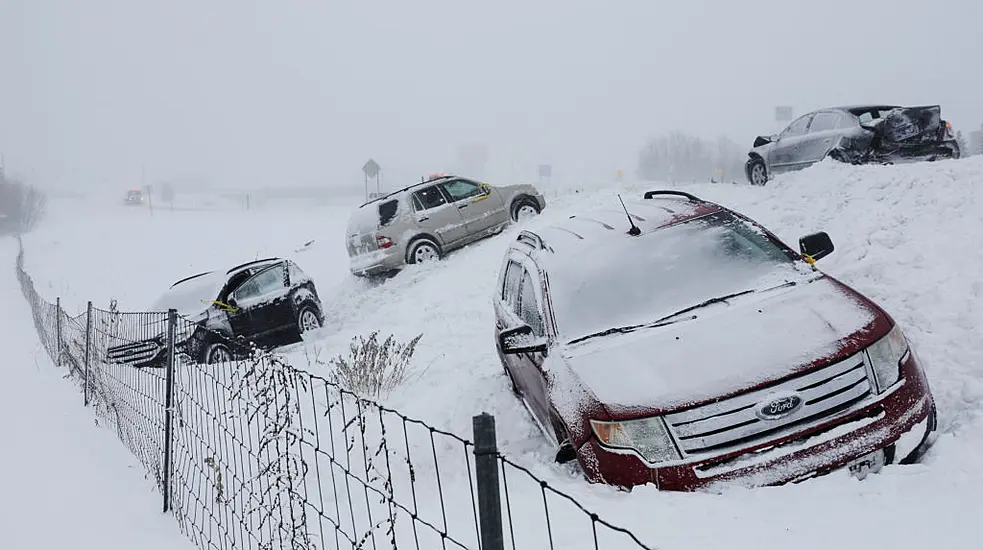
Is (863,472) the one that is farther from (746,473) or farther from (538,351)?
(538,351)

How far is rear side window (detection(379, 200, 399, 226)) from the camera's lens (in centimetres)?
1409

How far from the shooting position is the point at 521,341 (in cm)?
443

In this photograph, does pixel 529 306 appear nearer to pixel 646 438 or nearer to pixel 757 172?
pixel 646 438

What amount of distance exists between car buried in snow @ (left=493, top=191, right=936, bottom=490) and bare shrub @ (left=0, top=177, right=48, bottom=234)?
64.4 metres

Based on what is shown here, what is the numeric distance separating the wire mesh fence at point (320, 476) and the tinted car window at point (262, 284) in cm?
338

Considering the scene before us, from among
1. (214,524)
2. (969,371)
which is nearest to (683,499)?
(969,371)

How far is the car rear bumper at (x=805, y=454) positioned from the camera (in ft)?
10.9

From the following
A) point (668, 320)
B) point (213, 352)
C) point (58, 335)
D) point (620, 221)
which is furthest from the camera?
point (58, 335)

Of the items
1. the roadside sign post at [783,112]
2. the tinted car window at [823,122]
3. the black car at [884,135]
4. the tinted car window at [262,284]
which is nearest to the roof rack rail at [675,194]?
the black car at [884,135]

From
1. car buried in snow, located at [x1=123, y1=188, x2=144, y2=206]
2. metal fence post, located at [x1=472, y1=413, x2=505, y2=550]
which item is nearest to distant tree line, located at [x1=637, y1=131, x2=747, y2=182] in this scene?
car buried in snow, located at [x1=123, y1=188, x2=144, y2=206]

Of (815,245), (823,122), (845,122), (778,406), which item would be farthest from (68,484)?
(823,122)

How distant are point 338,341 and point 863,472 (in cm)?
777

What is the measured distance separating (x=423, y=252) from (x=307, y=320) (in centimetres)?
311

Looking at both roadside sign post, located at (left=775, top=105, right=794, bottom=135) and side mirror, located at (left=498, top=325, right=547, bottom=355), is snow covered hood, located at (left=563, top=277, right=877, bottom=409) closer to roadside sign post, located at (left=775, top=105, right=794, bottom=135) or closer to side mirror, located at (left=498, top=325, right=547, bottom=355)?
side mirror, located at (left=498, top=325, right=547, bottom=355)
